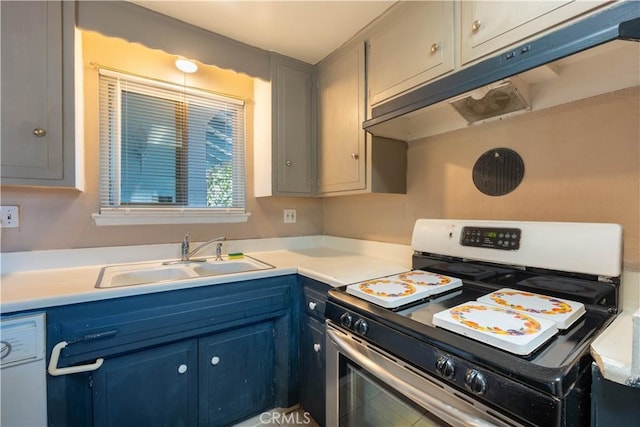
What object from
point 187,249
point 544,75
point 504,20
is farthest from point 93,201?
point 544,75

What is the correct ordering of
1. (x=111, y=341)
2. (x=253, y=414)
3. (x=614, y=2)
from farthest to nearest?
(x=253, y=414) → (x=111, y=341) → (x=614, y=2)

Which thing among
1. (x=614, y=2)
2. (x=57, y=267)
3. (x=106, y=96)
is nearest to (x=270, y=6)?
(x=106, y=96)

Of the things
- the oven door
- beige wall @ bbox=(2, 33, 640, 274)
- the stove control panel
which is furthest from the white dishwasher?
the stove control panel

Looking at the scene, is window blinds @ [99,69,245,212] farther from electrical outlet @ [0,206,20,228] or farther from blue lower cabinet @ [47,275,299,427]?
blue lower cabinet @ [47,275,299,427]

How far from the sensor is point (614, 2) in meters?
0.76

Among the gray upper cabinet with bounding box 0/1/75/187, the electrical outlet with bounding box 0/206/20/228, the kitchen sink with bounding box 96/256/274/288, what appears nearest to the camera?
the gray upper cabinet with bounding box 0/1/75/187

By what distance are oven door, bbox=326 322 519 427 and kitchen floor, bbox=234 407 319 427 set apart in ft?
1.52

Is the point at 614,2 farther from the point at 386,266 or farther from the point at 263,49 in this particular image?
the point at 263,49

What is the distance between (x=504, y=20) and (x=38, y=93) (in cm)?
188

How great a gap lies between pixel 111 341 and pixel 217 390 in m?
0.55

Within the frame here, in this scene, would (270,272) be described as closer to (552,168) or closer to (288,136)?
(288,136)

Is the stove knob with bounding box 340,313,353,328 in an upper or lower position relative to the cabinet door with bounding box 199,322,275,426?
upper

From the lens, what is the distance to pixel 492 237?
119 centimetres

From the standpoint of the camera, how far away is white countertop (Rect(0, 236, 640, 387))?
0.65 meters
